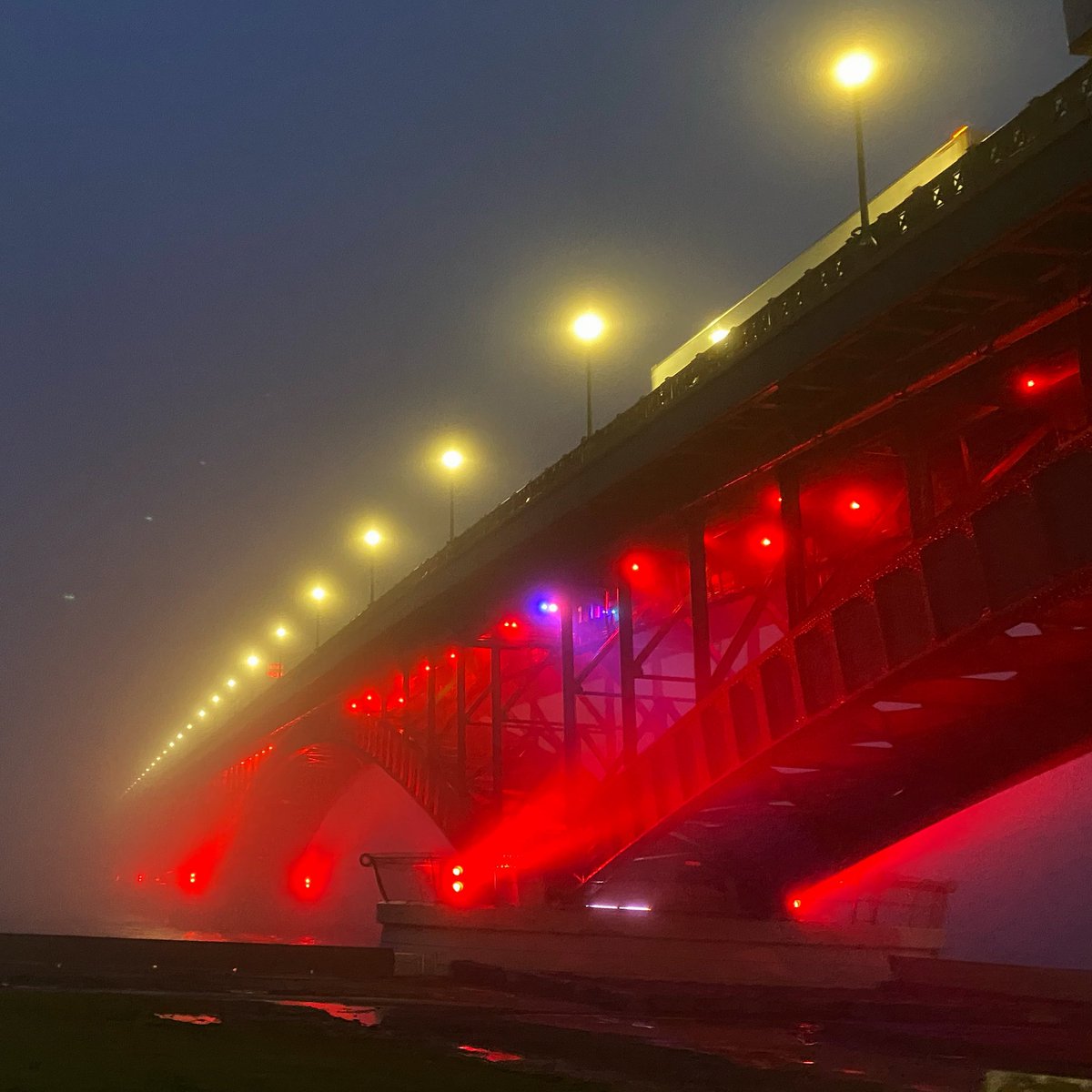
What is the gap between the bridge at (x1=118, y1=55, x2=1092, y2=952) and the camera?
19844 mm

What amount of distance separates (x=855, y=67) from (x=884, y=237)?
12.8 ft

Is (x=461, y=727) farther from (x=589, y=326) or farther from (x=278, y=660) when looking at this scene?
(x=278, y=660)

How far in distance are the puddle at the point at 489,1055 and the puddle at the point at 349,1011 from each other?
11.0 feet

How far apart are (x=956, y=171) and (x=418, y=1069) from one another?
15658mm

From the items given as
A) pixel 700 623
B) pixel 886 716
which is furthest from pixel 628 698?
pixel 886 716

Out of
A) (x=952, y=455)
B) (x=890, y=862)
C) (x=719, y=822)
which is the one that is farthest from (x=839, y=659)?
(x=890, y=862)

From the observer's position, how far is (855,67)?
923 inches

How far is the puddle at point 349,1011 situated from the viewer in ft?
81.3

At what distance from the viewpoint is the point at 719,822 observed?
1412 inches

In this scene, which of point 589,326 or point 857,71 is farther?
point 589,326

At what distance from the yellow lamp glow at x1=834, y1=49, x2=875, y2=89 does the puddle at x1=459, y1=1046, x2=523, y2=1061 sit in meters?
18.2

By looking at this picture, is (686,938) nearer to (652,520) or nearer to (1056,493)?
(652,520)

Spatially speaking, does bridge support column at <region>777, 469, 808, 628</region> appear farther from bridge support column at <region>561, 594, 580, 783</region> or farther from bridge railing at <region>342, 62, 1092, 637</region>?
bridge support column at <region>561, 594, 580, 783</region>

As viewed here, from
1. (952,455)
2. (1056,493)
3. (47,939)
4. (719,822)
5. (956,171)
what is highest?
(956,171)
